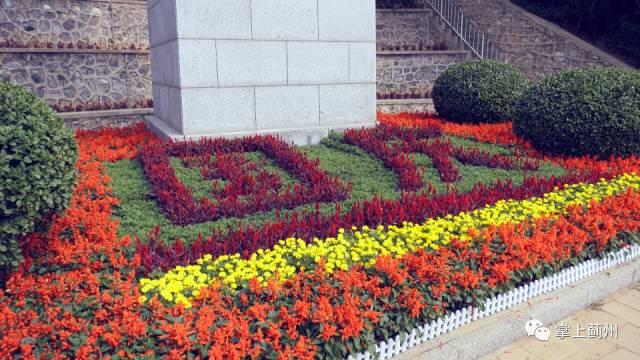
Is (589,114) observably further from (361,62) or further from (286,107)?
(286,107)

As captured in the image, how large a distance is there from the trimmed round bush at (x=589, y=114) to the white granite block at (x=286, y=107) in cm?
372

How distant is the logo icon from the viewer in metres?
4.24

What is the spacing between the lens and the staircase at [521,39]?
1495cm

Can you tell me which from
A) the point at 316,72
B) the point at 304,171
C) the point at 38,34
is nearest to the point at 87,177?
the point at 304,171

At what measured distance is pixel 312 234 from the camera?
4.82 m

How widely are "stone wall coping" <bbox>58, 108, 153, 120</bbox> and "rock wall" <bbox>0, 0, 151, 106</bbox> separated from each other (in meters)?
1.23

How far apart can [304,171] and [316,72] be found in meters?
2.67

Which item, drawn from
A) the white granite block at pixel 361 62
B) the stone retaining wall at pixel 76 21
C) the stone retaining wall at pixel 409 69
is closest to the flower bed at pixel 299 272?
the white granite block at pixel 361 62

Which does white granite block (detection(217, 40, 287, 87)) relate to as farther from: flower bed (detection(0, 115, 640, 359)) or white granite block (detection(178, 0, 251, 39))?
flower bed (detection(0, 115, 640, 359))

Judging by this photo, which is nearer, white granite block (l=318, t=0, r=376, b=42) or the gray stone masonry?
white granite block (l=318, t=0, r=376, b=42)

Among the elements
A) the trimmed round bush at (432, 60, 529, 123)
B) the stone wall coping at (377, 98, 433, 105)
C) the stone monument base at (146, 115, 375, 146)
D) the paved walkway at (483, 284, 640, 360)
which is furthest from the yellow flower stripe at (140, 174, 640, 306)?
the stone wall coping at (377, 98, 433, 105)

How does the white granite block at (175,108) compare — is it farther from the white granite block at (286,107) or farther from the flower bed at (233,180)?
the white granite block at (286,107)

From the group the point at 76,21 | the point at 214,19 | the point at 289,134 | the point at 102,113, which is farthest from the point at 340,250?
the point at 76,21

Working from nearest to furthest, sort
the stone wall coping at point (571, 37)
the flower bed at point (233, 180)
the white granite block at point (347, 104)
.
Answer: the flower bed at point (233, 180), the white granite block at point (347, 104), the stone wall coping at point (571, 37)
